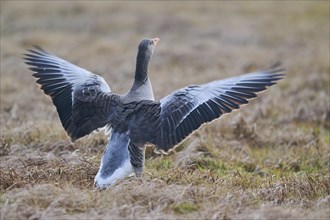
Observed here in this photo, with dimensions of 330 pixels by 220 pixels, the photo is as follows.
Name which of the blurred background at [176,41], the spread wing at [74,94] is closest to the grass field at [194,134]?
the blurred background at [176,41]

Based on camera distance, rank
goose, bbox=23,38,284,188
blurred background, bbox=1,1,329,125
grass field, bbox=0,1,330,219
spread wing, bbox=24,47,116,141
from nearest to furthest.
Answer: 1. grass field, bbox=0,1,330,219
2. goose, bbox=23,38,284,188
3. spread wing, bbox=24,47,116,141
4. blurred background, bbox=1,1,329,125

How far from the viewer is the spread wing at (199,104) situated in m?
6.56

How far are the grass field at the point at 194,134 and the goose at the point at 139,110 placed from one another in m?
0.30

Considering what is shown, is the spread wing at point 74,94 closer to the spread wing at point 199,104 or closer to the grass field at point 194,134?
the grass field at point 194,134

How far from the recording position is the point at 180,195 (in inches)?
227

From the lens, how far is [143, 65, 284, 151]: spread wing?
6559mm

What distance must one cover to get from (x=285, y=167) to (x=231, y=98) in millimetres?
2219

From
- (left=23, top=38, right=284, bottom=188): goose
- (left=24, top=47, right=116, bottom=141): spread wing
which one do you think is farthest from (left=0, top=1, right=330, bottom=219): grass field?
(left=24, top=47, right=116, bottom=141): spread wing

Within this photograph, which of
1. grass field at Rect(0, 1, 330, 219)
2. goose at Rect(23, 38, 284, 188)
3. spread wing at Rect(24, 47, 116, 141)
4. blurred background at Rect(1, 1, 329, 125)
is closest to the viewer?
grass field at Rect(0, 1, 330, 219)

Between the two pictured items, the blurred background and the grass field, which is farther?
the blurred background

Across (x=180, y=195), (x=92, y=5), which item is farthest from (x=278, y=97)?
(x=92, y=5)

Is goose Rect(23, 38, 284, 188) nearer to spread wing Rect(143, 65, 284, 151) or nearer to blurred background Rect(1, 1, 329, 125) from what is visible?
spread wing Rect(143, 65, 284, 151)

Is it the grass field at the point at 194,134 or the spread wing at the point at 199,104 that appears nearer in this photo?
the grass field at the point at 194,134

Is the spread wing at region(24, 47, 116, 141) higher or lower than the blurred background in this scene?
higher
